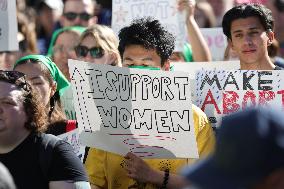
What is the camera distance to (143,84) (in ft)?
15.7

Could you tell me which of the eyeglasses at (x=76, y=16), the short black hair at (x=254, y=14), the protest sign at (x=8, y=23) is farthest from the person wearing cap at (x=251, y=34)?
the eyeglasses at (x=76, y=16)

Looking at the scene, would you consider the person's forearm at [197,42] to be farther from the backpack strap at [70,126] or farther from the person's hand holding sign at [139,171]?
the person's hand holding sign at [139,171]

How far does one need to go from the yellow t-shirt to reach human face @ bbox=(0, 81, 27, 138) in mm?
547

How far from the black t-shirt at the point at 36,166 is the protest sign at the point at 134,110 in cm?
43

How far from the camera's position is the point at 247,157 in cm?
209

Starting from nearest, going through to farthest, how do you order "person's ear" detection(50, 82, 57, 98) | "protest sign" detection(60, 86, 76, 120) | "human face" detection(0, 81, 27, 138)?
"human face" detection(0, 81, 27, 138) → "person's ear" detection(50, 82, 57, 98) → "protest sign" detection(60, 86, 76, 120)

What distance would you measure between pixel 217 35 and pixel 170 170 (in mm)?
3995

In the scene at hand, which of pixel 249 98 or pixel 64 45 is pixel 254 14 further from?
pixel 64 45

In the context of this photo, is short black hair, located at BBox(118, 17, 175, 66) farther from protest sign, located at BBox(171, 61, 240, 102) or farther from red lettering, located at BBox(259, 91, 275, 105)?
protest sign, located at BBox(171, 61, 240, 102)

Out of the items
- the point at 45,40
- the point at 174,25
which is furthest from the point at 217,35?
the point at 45,40

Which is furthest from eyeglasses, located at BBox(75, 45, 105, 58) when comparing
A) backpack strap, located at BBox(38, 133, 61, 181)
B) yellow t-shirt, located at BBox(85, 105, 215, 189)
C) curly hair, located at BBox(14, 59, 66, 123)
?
backpack strap, located at BBox(38, 133, 61, 181)

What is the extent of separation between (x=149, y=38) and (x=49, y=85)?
31.5 inches

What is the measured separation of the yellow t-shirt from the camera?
4.73m

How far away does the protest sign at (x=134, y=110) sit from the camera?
4707mm
